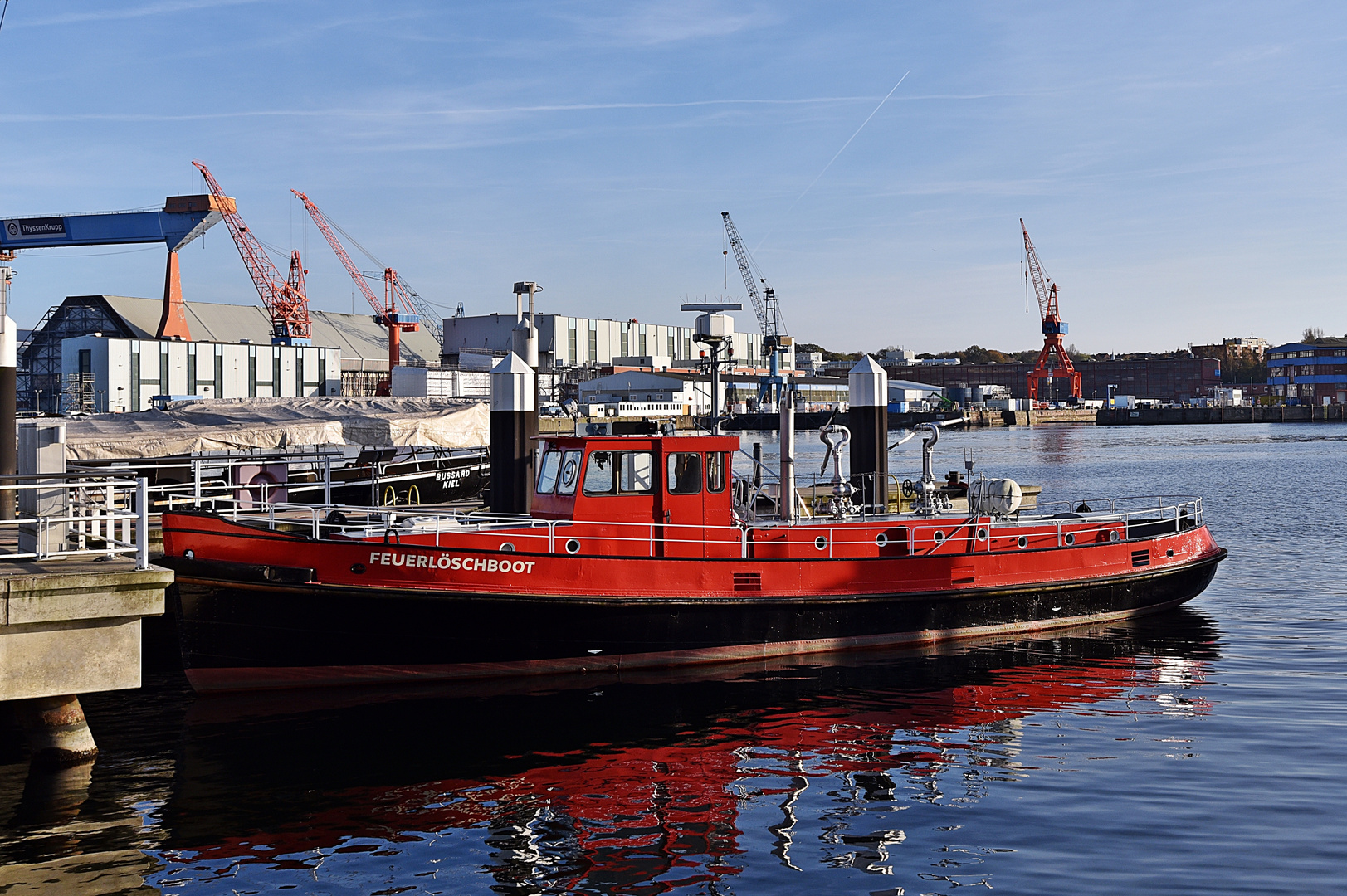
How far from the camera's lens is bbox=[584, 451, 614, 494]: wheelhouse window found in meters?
15.3

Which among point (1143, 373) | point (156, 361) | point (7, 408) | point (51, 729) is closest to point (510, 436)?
point (7, 408)

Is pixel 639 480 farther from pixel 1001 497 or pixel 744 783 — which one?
pixel 1001 497

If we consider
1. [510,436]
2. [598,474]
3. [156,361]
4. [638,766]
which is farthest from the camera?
[156,361]

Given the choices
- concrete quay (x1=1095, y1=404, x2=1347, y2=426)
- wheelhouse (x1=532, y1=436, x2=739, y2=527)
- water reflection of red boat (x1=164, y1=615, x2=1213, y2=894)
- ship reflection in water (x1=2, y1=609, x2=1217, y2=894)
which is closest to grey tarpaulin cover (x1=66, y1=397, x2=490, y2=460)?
ship reflection in water (x1=2, y1=609, x2=1217, y2=894)

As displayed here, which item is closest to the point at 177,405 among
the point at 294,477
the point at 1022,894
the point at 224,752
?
the point at 294,477

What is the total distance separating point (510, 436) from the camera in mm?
19969

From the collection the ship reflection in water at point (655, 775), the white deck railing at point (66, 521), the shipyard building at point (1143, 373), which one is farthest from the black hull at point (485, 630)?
the shipyard building at point (1143, 373)

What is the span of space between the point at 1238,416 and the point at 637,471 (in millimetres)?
144004

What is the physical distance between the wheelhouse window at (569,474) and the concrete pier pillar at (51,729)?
6705 millimetres

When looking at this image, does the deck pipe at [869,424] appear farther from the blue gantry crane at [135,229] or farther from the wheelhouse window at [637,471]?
the blue gantry crane at [135,229]

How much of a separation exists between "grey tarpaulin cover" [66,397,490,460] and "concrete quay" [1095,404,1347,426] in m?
126

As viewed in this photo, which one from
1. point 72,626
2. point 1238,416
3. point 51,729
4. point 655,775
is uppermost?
point 1238,416

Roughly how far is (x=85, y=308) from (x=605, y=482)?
263 feet

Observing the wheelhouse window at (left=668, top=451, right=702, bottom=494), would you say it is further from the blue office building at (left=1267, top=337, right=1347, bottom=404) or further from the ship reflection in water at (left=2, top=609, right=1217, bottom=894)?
the blue office building at (left=1267, top=337, right=1347, bottom=404)
